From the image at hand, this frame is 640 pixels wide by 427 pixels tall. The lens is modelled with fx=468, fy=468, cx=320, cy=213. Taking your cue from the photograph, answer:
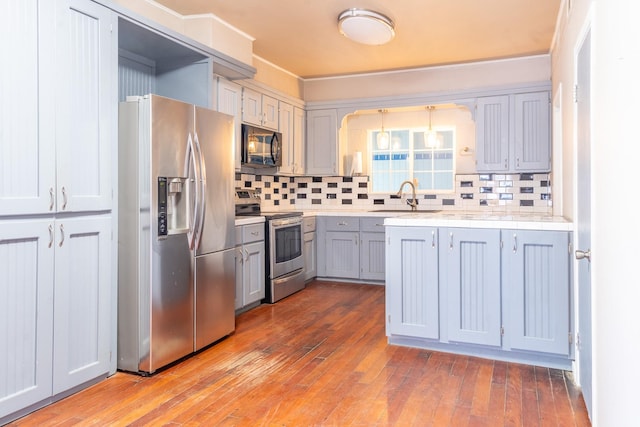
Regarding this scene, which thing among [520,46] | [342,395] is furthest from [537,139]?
[342,395]

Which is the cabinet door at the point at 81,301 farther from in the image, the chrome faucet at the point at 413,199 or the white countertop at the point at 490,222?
the chrome faucet at the point at 413,199

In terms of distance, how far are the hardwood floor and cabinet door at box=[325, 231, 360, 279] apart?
2.04 meters

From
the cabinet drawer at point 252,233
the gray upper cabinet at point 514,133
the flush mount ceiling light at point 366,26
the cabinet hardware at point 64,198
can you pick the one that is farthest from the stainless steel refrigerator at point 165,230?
the gray upper cabinet at point 514,133

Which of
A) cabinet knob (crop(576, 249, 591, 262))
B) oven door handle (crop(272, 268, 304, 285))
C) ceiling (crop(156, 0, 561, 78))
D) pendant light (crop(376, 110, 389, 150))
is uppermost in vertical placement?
ceiling (crop(156, 0, 561, 78))

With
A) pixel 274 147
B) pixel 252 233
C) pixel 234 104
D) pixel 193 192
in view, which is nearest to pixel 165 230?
pixel 193 192

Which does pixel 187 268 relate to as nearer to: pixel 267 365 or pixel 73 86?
pixel 267 365

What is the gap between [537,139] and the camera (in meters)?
5.09

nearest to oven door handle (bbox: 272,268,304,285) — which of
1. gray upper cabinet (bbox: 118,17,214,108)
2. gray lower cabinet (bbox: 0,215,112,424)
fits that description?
gray upper cabinet (bbox: 118,17,214,108)

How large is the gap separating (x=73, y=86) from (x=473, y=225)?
103 inches

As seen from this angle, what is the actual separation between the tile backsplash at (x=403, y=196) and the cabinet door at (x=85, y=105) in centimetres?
240

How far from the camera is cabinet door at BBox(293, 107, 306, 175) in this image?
5.87 meters

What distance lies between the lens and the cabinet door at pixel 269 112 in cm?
512

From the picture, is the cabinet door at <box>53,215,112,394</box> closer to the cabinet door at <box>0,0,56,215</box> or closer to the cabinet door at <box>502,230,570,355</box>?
the cabinet door at <box>0,0,56,215</box>

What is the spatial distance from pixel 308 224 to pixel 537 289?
9.95 ft
